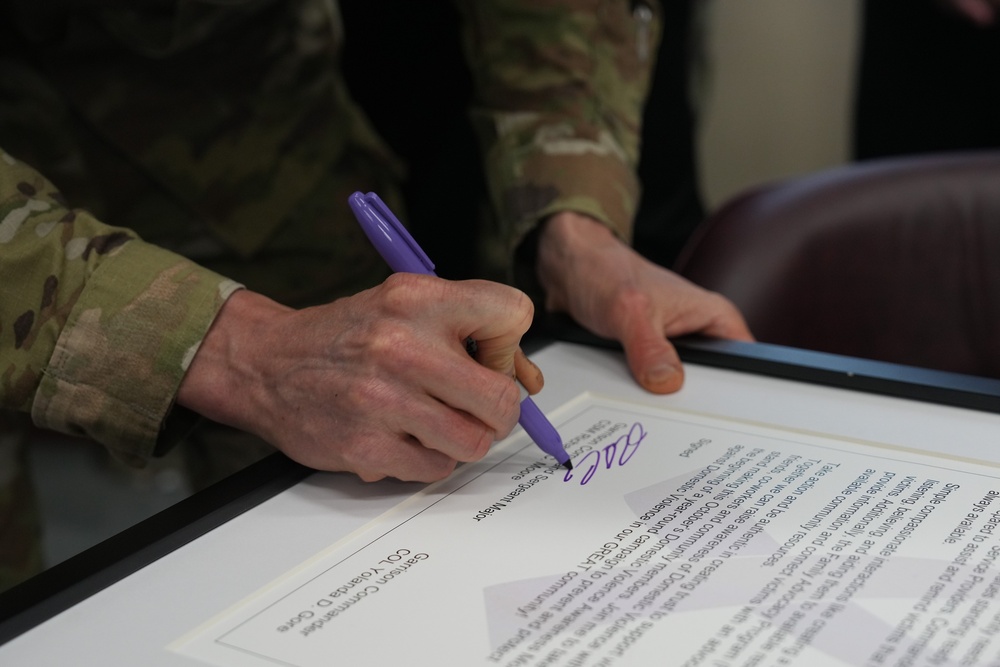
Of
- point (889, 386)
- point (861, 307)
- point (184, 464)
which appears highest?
point (889, 386)

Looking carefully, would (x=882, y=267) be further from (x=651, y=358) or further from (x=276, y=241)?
(x=276, y=241)

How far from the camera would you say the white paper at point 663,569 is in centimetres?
43

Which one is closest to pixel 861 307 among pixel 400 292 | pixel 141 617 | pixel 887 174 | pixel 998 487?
pixel 887 174

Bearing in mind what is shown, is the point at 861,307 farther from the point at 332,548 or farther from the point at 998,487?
the point at 332,548

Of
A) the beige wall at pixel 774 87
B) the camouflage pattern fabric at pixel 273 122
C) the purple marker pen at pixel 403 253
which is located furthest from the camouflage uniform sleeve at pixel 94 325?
the beige wall at pixel 774 87

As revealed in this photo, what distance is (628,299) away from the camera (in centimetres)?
80

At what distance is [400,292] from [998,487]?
0.34m

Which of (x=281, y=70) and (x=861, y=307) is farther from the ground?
(x=281, y=70)

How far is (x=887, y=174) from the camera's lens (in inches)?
Result: 43.9

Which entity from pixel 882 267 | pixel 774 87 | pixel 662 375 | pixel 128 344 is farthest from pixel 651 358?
pixel 774 87

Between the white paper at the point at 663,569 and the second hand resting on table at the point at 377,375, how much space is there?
39 millimetres

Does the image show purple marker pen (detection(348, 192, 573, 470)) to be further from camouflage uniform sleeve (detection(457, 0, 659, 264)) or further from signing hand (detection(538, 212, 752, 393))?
camouflage uniform sleeve (detection(457, 0, 659, 264))

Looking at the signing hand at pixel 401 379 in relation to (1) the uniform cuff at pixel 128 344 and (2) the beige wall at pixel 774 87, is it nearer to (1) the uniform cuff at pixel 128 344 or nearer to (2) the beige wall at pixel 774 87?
(1) the uniform cuff at pixel 128 344
